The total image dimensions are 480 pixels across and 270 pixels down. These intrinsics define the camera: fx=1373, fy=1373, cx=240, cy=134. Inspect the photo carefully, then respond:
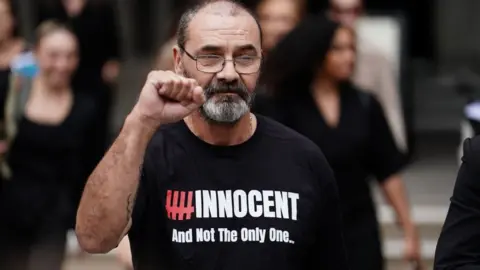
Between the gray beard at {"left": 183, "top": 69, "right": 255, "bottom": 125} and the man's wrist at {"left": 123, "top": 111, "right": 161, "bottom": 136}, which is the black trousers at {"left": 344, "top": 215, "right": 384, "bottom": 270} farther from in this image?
the man's wrist at {"left": 123, "top": 111, "right": 161, "bottom": 136}

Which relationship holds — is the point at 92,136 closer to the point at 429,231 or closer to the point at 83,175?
the point at 83,175

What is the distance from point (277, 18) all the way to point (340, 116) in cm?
169

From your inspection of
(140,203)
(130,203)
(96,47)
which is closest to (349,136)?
(140,203)

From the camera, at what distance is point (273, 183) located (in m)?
3.79

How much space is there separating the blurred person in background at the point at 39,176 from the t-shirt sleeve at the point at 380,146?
1695 millimetres

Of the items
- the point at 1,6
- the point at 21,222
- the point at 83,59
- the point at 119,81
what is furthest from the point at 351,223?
the point at 119,81

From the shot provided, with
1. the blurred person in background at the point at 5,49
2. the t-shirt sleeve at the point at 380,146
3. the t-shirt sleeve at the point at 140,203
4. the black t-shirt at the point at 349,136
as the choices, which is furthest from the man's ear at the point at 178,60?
the blurred person in background at the point at 5,49

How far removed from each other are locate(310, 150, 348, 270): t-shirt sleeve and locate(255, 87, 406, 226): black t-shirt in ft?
6.01

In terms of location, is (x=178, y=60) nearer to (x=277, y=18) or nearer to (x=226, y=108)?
(x=226, y=108)

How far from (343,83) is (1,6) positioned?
213 centimetres

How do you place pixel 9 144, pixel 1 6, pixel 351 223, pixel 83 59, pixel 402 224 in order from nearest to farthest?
pixel 351 223 → pixel 402 224 → pixel 9 144 → pixel 1 6 → pixel 83 59

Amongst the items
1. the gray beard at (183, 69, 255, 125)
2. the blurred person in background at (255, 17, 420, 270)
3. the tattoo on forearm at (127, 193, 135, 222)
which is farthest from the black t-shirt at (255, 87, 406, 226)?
the tattoo on forearm at (127, 193, 135, 222)

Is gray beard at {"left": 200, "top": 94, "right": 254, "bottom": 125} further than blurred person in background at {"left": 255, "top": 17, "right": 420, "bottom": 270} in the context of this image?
No

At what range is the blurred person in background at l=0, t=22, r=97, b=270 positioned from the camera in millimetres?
6684
